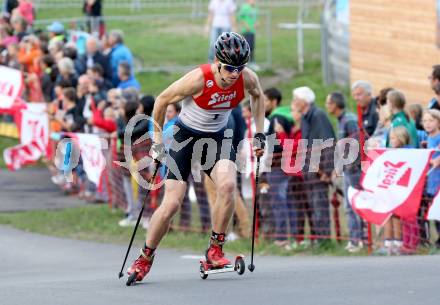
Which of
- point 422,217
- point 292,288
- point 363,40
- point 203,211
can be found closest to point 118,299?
point 292,288

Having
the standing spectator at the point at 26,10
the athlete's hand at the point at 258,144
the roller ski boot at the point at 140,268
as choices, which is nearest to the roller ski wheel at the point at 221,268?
the roller ski boot at the point at 140,268

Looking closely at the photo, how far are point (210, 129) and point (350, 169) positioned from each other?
145 inches

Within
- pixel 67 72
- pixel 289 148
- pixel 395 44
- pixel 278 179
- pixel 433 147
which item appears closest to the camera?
pixel 433 147

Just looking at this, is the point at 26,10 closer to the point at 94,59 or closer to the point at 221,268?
the point at 94,59

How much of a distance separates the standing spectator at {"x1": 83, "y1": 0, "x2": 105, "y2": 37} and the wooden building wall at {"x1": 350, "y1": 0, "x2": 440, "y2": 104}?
6.73 m

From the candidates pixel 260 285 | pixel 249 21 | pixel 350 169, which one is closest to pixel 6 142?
pixel 249 21

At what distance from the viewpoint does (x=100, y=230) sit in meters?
17.0

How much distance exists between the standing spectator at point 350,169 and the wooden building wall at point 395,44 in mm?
7118

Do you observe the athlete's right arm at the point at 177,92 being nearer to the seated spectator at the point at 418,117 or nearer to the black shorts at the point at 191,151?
the black shorts at the point at 191,151

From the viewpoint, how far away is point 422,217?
13445mm

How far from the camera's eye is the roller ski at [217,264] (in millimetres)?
11141

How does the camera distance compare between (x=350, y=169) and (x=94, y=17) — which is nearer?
(x=350, y=169)

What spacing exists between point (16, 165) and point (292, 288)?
1172 centimetres

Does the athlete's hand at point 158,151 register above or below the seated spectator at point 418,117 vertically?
above
